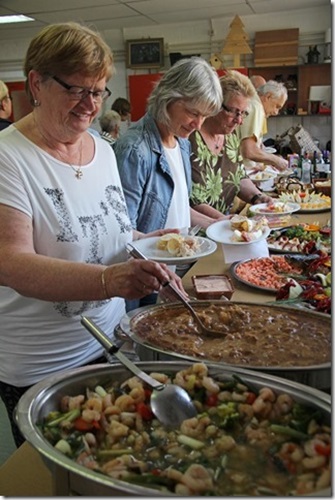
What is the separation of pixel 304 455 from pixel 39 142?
2.95ft

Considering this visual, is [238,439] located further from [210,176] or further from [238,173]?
[238,173]

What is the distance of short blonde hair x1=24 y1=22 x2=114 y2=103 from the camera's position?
121 centimetres

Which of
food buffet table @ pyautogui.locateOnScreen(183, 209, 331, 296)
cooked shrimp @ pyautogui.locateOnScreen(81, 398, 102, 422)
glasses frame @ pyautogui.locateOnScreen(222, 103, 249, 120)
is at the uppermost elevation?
glasses frame @ pyautogui.locateOnScreen(222, 103, 249, 120)

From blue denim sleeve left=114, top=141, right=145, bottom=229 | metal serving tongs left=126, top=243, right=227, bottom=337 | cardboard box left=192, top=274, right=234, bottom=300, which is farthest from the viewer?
blue denim sleeve left=114, top=141, right=145, bottom=229

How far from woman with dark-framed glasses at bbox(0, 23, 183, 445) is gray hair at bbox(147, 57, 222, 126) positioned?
2.23 feet

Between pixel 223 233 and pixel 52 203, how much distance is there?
89cm

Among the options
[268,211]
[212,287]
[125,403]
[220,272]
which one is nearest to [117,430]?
[125,403]

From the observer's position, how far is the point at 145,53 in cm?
725

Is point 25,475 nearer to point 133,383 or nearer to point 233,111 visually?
point 133,383

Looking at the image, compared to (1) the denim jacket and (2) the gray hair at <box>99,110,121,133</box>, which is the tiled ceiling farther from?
(1) the denim jacket

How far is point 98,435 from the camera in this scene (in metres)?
0.75

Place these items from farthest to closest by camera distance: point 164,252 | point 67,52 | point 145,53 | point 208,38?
point 145,53, point 208,38, point 164,252, point 67,52

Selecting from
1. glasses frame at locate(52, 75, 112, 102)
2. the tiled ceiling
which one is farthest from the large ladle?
the tiled ceiling

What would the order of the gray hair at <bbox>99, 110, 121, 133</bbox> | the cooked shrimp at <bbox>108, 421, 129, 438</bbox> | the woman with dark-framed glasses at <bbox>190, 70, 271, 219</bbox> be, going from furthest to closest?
the gray hair at <bbox>99, 110, 121, 133</bbox> < the woman with dark-framed glasses at <bbox>190, 70, 271, 219</bbox> < the cooked shrimp at <bbox>108, 421, 129, 438</bbox>
